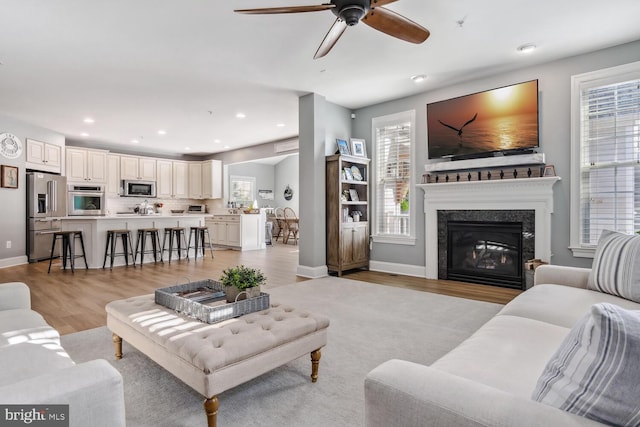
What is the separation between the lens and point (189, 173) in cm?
1022

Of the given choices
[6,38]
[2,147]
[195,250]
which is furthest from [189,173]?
[6,38]

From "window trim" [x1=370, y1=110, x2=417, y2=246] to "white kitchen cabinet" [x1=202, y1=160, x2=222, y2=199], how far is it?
18.8 feet

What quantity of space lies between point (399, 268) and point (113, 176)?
7563 mm

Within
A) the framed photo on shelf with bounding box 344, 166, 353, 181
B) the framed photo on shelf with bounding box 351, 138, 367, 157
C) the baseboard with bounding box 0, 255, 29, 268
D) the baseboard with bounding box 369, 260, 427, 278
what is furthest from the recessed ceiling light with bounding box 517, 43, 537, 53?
the baseboard with bounding box 0, 255, 29, 268

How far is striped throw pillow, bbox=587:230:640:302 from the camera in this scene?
2.04 m

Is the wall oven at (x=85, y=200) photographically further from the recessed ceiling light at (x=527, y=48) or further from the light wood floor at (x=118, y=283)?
the recessed ceiling light at (x=527, y=48)

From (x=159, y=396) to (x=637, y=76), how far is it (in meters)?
5.23

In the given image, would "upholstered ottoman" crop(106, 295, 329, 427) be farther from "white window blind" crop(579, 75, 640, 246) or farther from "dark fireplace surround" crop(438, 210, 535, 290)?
"white window blind" crop(579, 75, 640, 246)

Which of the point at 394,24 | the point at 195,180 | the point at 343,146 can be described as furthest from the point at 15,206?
the point at 394,24

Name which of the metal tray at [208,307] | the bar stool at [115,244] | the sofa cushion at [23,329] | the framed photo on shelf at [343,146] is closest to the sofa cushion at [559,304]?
the metal tray at [208,307]

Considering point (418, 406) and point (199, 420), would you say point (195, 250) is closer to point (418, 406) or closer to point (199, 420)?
point (199, 420)

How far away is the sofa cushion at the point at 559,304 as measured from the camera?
1823 millimetres

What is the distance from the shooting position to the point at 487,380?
1139 millimetres

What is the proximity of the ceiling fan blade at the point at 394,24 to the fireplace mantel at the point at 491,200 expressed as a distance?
2.46 m
